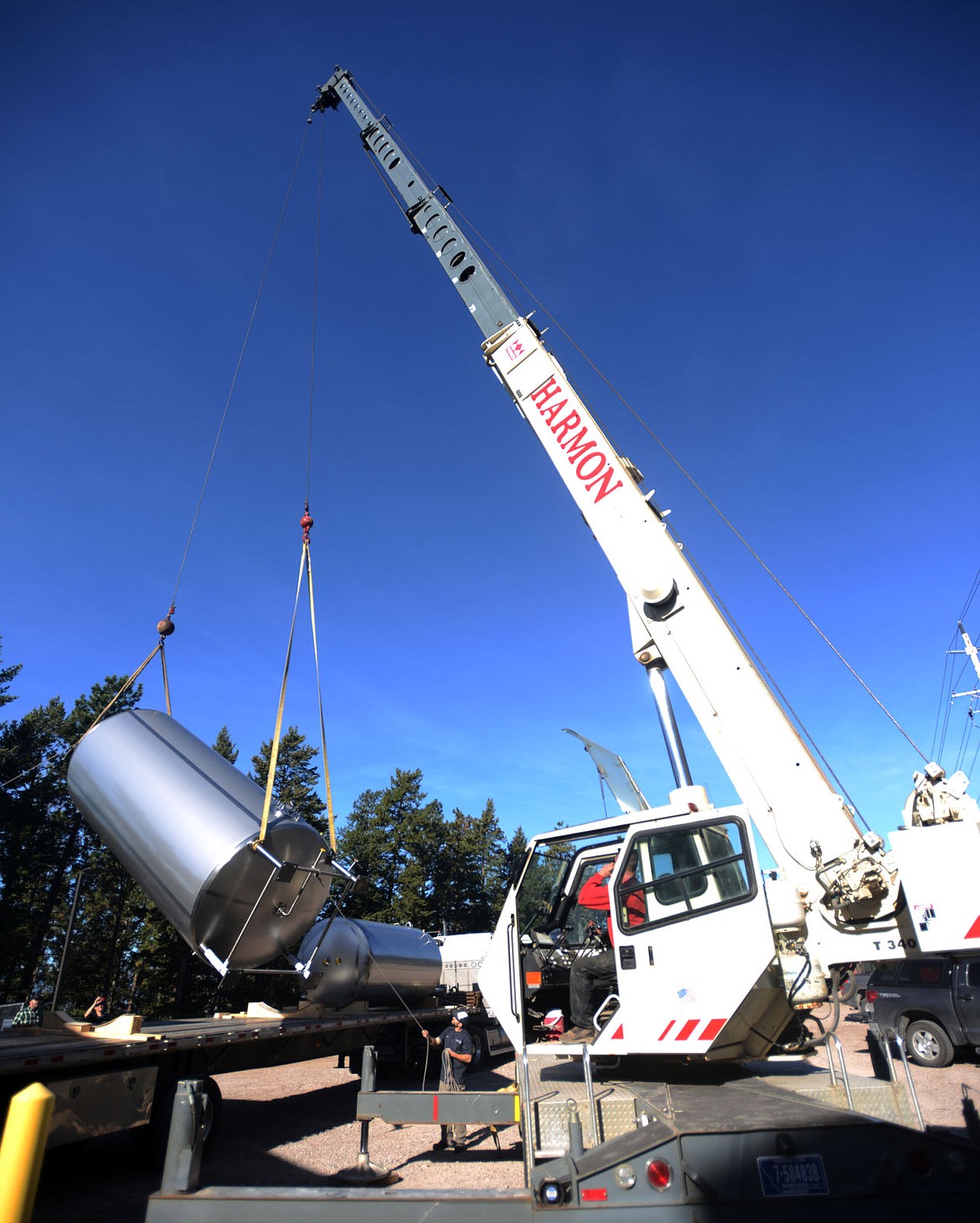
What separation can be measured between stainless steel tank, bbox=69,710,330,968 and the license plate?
6.20 m

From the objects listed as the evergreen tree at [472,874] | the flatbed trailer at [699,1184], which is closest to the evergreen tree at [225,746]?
the evergreen tree at [472,874]

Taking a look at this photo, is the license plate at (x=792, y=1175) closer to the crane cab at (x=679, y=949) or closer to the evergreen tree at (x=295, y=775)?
the crane cab at (x=679, y=949)

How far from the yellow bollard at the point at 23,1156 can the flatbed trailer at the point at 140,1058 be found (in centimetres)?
466

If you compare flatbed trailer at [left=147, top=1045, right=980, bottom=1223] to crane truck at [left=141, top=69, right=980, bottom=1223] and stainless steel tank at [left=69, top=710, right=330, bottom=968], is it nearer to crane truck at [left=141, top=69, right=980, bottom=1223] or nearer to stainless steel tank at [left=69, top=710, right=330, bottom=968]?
crane truck at [left=141, top=69, right=980, bottom=1223]

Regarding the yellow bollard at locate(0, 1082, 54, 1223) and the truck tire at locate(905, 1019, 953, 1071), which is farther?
the truck tire at locate(905, 1019, 953, 1071)

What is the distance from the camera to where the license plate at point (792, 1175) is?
3189 mm

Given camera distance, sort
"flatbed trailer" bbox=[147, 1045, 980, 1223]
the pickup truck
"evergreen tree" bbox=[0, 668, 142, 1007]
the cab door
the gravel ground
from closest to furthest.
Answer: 1. "flatbed trailer" bbox=[147, 1045, 980, 1223]
2. the cab door
3. the gravel ground
4. the pickup truck
5. "evergreen tree" bbox=[0, 668, 142, 1007]

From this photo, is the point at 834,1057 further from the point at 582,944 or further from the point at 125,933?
the point at 125,933

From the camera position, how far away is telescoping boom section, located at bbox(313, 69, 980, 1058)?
15.0ft

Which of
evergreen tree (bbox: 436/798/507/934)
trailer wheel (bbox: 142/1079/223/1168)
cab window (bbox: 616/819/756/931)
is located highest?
evergreen tree (bbox: 436/798/507/934)

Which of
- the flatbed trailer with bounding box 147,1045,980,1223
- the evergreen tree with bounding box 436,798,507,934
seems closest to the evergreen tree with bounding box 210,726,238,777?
the evergreen tree with bounding box 436,798,507,934

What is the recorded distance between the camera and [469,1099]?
229 inches

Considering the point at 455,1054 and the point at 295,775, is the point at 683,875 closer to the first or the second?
the point at 455,1054

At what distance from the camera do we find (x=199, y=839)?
7.97 metres
